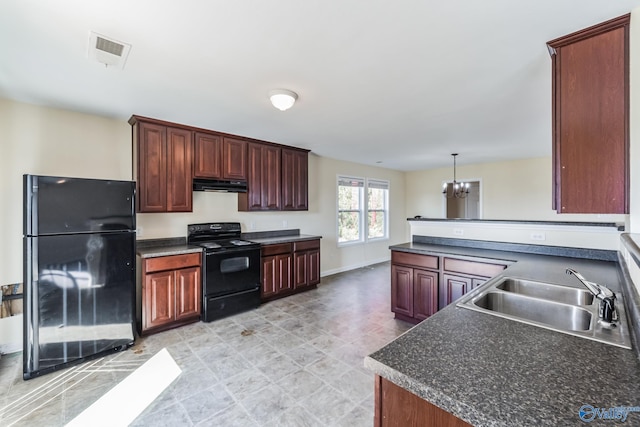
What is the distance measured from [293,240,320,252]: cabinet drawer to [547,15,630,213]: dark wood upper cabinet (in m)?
3.30

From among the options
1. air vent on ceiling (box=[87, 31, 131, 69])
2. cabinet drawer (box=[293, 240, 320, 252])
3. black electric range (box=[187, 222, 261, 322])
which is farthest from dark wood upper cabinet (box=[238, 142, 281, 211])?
air vent on ceiling (box=[87, 31, 131, 69])

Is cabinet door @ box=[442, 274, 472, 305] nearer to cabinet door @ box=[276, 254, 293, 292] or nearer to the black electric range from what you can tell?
cabinet door @ box=[276, 254, 293, 292]

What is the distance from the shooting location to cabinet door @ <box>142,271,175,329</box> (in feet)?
9.73

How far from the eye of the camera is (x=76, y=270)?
244 cm

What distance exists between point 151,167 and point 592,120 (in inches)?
154

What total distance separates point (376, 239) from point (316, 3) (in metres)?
5.83

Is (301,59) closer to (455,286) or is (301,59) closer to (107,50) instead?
(107,50)

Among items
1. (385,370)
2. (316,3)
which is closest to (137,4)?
(316,3)

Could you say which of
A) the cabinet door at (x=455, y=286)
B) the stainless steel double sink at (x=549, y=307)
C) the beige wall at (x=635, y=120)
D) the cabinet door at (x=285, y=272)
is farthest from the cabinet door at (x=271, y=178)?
the beige wall at (x=635, y=120)

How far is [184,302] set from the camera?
322 cm

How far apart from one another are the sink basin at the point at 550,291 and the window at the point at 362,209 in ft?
13.8

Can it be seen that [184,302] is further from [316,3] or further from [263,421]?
[316,3]

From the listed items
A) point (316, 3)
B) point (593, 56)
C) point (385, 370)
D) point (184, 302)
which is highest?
point (316, 3)

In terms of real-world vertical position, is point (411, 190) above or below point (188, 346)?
above
